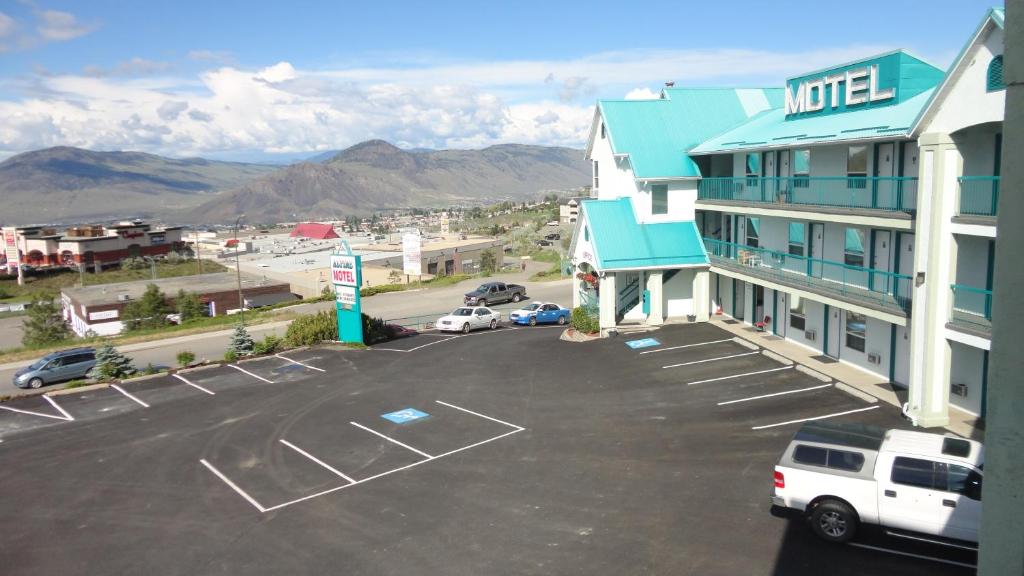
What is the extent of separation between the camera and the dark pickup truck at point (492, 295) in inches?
1921

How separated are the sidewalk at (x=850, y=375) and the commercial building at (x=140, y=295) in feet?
153

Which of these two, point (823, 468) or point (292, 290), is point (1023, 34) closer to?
point (823, 468)

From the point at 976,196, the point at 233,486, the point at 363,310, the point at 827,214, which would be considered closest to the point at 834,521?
the point at 976,196

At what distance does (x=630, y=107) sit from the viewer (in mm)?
35000

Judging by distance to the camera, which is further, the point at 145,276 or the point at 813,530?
the point at 145,276

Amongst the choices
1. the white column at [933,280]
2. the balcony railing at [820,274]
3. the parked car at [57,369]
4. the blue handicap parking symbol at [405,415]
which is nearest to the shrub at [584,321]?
the balcony railing at [820,274]

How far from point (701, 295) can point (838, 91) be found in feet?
33.4

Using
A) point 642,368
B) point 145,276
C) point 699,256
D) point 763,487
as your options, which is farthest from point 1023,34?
point 145,276

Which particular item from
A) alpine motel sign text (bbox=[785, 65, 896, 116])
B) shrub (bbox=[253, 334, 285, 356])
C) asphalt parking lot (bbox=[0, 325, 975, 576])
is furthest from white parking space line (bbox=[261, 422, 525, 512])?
alpine motel sign text (bbox=[785, 65, 896, 116])

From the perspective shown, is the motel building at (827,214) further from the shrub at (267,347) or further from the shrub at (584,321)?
the shrub at (267,347)

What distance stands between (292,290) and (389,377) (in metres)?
57.6

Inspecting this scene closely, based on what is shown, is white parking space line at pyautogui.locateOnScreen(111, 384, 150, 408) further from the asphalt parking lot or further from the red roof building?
the red roof building

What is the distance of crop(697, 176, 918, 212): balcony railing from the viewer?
21.2 metres

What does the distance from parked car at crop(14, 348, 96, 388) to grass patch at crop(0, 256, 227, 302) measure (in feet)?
228
